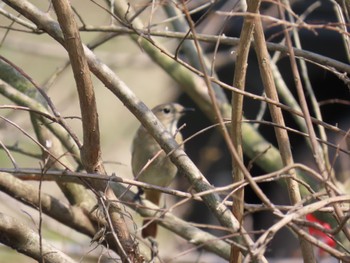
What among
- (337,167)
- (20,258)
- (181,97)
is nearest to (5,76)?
(20,258)

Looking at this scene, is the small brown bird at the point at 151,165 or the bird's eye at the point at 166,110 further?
the bird's eye at the point at 166,110

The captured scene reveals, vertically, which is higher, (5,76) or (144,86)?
(144,86)

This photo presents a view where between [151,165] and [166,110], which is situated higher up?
[166,110]

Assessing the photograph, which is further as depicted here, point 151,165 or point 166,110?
point 166,110

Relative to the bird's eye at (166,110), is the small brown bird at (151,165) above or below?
below

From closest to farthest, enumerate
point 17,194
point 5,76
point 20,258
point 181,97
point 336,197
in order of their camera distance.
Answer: point 336,197, point 17,194, point 5,76, point 20,258, point 181,97

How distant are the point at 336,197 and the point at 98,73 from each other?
94cm

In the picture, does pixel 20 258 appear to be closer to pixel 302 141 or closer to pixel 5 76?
pixel 302 141

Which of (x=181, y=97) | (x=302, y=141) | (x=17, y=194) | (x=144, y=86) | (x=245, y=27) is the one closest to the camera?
(x=245, y=27)

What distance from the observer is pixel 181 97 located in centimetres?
689

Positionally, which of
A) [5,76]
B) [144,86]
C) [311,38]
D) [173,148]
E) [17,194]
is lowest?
[173,148]

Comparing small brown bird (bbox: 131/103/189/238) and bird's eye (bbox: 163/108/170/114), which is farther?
bird's eye (bbox: 163/108/170/114)

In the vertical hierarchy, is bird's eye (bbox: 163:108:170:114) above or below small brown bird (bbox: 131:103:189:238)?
above

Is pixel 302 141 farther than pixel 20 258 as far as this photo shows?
Yes
